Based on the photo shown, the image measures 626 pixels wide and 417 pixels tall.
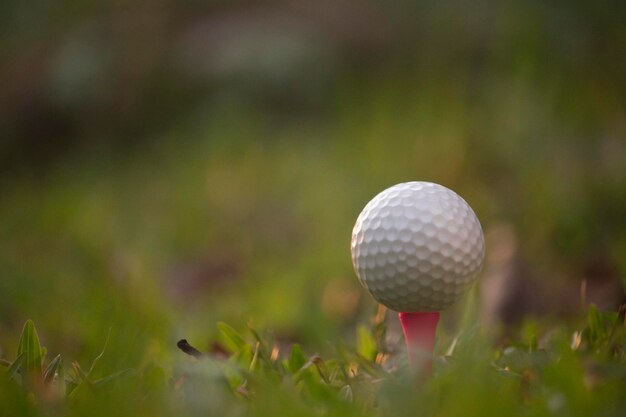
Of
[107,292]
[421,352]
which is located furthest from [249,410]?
[107,292]

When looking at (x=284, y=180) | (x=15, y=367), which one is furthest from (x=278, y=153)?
(x=15, y=367)

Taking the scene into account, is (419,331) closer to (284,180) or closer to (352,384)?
(352,384)

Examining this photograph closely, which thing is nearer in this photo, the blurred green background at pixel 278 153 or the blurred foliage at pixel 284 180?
the blurred foliage at pixel 284 180

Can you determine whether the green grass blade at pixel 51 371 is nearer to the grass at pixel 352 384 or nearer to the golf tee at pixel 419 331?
the grass at pixel 352 384

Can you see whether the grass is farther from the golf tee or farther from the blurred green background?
the blurred green background

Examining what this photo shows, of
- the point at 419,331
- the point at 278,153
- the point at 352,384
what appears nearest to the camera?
the point at 352,384

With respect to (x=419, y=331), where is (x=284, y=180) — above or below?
below

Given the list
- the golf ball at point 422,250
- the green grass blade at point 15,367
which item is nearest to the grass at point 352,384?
the green grass blade at point 15,367
